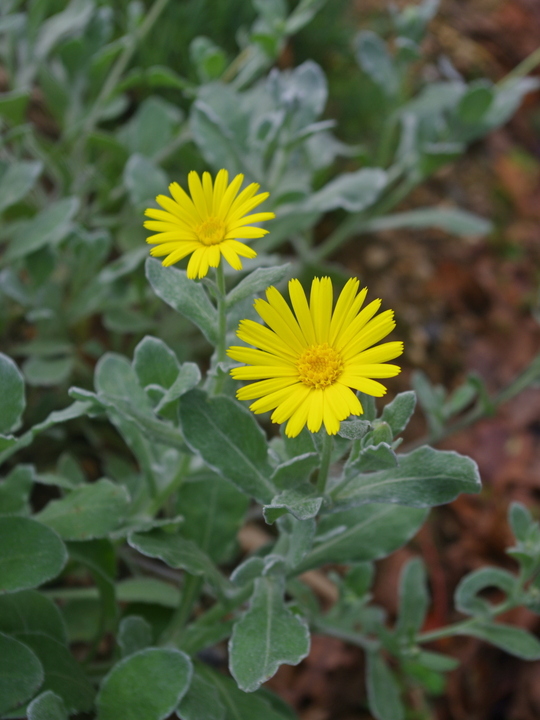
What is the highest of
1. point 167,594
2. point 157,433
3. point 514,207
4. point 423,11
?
point 514,207

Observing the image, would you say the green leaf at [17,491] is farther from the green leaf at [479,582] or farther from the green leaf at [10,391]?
the green leaf at [479,582]

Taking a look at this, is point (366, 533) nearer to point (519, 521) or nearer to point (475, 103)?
point (519, 521)

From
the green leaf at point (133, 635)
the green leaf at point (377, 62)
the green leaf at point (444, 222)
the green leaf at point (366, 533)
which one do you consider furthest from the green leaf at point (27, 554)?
the green leaf at point (377, 62)

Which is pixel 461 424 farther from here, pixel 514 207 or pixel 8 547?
pixel 514 207

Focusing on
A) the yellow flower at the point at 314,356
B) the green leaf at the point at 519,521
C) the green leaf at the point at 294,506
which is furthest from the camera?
the green leaf at the point at 519,521

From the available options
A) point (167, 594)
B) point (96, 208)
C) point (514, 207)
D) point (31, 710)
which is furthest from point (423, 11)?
point (31, 710)

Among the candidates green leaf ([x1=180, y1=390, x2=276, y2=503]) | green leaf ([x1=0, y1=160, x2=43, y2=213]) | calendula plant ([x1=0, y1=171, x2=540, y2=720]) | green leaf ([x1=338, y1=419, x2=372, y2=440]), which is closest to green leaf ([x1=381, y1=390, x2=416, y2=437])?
calendula plant ([x1=0, y1=171, x2=540, y2=720])
